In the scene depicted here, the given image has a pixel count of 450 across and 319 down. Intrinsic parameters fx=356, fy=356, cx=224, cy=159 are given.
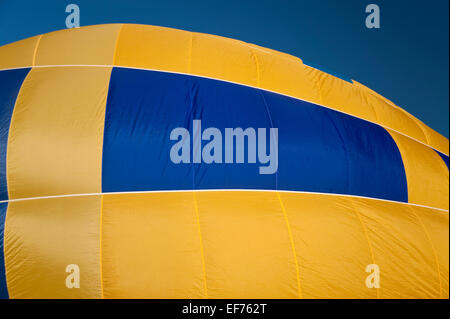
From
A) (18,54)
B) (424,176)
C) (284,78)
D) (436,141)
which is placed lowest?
(424,176)

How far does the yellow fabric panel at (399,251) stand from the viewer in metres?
2.32

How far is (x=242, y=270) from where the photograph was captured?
2.15 metres

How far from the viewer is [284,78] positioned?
9.56 ft

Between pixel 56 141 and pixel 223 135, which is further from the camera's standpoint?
pixel 223 135

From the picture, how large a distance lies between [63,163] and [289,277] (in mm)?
1581

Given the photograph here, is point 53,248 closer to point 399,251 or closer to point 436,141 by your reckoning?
point 399,251

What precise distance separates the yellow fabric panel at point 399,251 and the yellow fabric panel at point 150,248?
1.19 meters

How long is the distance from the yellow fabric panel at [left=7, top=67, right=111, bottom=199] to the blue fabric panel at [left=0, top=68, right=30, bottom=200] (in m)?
0.03

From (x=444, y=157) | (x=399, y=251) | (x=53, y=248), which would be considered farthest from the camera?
(x=444, y=157)

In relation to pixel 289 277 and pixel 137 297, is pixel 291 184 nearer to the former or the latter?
pixel 289 277

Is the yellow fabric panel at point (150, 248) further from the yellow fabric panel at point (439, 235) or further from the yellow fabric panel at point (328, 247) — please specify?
the yellow fabric panel at point (439, 235)

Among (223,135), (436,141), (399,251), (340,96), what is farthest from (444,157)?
(223,135)

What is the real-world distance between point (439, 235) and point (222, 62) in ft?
6.78

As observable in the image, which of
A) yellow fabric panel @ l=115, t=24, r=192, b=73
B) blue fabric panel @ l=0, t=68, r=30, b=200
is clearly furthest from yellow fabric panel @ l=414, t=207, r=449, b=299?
blue fabric panel @ l=0, t=68, r=30, b=200
